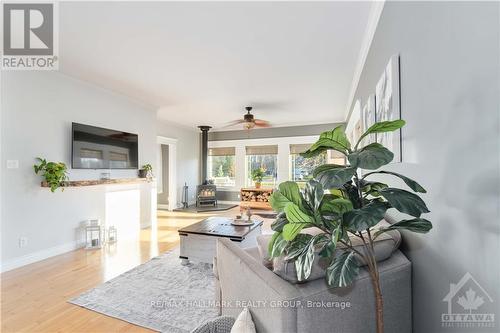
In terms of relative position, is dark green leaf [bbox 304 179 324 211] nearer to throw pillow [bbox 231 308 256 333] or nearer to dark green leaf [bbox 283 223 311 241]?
dark green leaf [bbox 283 223 311 241]

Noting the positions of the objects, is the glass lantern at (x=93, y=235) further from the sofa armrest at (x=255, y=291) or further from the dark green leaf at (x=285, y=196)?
the dark green leaf at (x=285, y=196)

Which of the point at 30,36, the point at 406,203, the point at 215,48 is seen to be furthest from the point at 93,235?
the point at 406,203

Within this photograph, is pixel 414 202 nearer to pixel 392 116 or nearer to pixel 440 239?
pixel 440 239

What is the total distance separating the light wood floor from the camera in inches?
76.3

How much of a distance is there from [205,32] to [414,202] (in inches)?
94.9

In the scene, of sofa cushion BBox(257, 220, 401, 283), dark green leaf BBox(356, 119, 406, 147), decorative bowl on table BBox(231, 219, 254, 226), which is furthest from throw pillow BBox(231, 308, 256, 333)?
decorative bowl on table BBox(231, 219, 254, 226)

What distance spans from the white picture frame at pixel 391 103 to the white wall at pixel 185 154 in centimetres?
585

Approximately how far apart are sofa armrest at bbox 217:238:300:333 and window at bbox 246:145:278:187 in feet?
20.3

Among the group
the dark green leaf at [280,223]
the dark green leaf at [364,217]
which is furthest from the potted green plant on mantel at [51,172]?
the dark green leaf at [364,217]

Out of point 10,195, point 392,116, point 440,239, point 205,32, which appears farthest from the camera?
point 10,195

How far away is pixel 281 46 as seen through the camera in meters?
2.77

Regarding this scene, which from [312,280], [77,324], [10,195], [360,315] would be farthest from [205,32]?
[10,195]

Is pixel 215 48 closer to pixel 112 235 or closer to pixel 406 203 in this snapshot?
pixel 406 203

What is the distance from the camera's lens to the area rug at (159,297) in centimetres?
201
